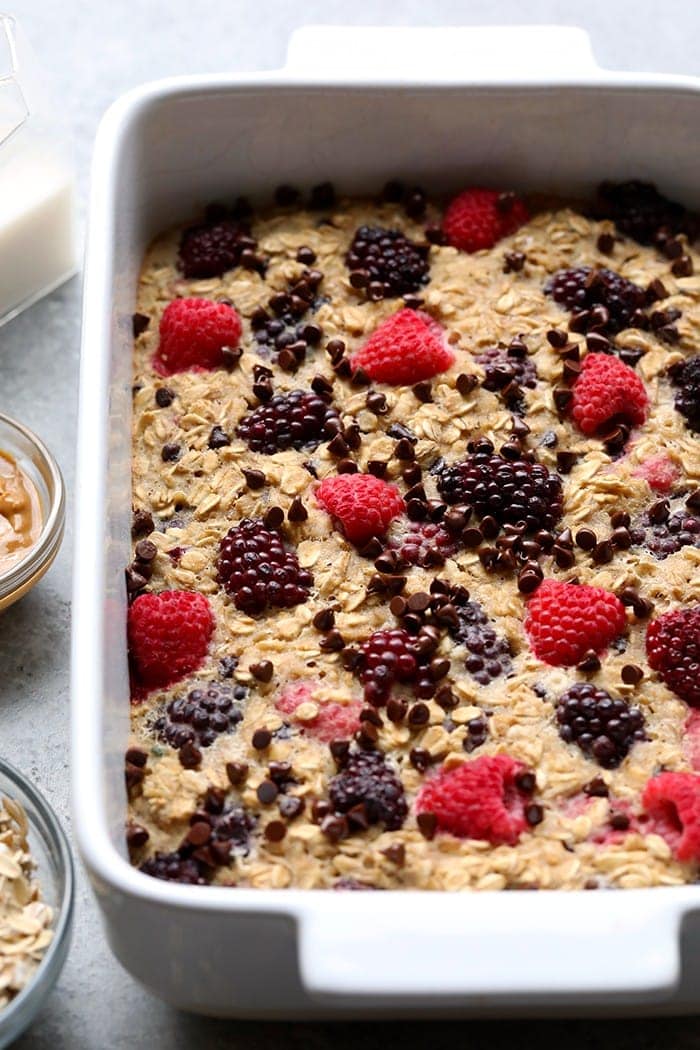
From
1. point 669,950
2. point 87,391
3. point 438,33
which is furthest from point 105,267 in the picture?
point 669,950

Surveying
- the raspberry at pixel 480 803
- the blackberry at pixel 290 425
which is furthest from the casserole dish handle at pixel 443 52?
the raspberry at pixel 480 803

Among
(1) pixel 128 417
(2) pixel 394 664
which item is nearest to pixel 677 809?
(2) pixel 394 664

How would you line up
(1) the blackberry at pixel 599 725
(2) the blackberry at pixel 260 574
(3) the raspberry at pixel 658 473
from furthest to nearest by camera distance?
(3) the raspberry at pixel 658 473 < (2) the blackberry at pixel 260 574 < (1) the blackberry at pixel 599 725

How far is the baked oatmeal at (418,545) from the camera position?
1844mm

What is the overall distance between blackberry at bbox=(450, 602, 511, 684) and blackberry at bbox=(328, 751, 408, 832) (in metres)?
0.20

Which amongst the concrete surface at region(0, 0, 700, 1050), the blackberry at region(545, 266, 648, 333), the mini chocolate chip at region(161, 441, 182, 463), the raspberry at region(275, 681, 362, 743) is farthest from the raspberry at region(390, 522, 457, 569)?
the concrete surface at region(0, 0, 700, 1050)

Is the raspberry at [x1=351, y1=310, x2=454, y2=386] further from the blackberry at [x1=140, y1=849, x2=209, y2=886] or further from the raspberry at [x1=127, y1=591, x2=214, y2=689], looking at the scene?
the blackberry at [x1=140, y1=849, x2=209, y2=886]

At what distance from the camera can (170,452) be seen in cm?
219

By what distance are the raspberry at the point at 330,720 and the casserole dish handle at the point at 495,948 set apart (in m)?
0.33

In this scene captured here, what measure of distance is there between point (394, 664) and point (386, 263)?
0.72 metres

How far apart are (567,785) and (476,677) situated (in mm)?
192

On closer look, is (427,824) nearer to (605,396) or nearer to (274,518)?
(274,518)

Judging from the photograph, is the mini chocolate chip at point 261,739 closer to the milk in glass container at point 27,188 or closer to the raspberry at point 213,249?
the raspberry at point 213,249

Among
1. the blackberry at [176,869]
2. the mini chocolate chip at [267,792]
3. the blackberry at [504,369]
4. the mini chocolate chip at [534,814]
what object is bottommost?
the blackberry at [176,869]
